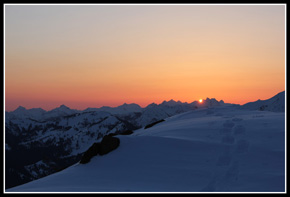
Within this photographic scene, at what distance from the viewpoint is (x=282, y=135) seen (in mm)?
19438

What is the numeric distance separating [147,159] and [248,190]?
21.2 feet

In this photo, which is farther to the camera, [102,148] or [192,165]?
[102,148]

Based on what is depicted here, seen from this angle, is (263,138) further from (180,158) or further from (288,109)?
(180,158)

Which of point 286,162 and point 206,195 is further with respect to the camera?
point 286,162

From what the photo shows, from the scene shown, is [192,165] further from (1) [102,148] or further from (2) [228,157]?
(1) [102,148]

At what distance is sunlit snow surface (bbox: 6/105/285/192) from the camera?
14016mm

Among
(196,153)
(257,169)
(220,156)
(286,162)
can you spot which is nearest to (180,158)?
Answer: (196,153)

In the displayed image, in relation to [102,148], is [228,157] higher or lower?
lower

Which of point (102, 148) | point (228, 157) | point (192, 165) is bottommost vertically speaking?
point (192, 165)

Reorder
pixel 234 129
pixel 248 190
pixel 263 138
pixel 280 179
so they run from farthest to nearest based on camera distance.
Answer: pixel 234 129 < pixel 263 138 < pixel 280 179 < pixel 248 190

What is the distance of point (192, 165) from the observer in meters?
16.5

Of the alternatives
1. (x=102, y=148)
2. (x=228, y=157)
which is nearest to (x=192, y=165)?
(x=228, y=157)

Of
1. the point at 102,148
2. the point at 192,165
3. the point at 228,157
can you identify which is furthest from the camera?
the point at 102,148

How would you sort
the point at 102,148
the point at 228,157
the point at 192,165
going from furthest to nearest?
1. the point at 102,148
2. the point at 228,157
3. the point at 192,165
